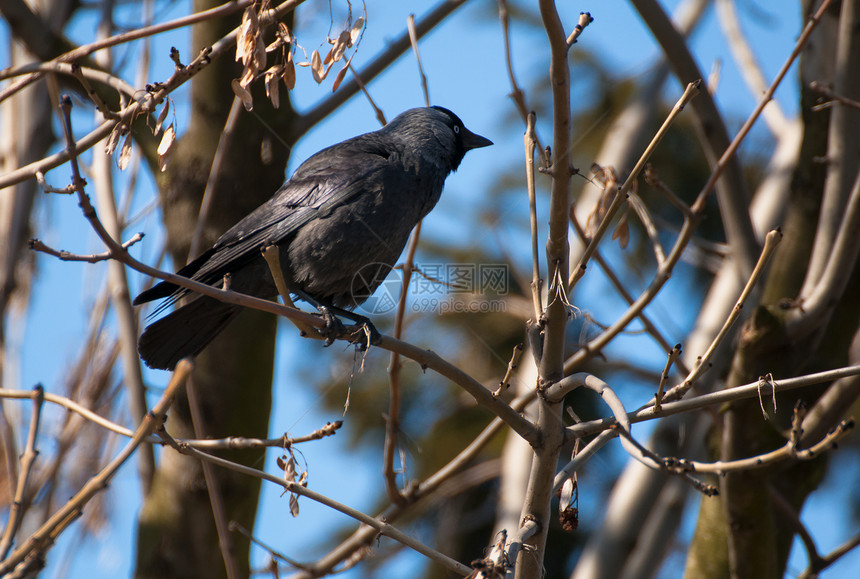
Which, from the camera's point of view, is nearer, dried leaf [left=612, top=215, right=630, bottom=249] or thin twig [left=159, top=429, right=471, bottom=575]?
thin twig [left=159, top=429, right=471, bottom=575]

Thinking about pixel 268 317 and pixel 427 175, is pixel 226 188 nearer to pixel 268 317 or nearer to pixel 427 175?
pixel 268 317

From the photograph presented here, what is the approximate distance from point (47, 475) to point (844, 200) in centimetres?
463

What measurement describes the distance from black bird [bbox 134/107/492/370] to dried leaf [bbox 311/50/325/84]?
1.18 meters

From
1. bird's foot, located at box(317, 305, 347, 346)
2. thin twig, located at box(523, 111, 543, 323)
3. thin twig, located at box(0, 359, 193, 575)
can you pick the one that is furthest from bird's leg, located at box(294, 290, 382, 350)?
thin twig, located at box(0, 359, 193, 575)

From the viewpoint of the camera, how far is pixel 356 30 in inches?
111

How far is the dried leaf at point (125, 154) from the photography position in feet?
8.52

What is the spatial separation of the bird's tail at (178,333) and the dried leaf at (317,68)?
5.18ft

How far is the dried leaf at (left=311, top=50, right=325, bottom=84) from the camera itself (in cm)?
279

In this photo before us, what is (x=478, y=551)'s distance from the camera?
26.2 feet

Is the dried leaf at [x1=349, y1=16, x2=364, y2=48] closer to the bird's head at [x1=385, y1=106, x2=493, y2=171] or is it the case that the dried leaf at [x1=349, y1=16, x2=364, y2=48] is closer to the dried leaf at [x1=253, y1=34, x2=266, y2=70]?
the dried leaf at [x1=253, y1=34, x2=266, y2=70]

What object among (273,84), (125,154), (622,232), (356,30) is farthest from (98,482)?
(622,232)

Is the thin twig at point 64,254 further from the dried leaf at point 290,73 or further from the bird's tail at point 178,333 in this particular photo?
the bird's tail at point 178,333

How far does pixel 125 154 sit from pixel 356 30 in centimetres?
90

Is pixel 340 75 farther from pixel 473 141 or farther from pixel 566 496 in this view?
pixel 473 141
